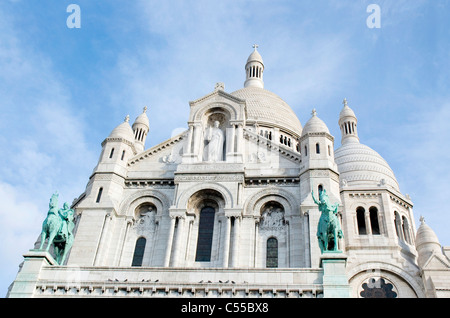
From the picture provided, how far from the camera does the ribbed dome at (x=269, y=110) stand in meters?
52.2

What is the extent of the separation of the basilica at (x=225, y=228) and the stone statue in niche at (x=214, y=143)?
3.2 inches

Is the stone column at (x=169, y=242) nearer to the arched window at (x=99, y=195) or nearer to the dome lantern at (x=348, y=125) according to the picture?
the arched window at (x=99, y=195)

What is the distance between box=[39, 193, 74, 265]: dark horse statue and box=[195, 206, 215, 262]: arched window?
7.17 metres

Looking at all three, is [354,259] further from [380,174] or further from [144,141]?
[144,141]

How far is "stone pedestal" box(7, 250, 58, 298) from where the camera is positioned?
21.2 m

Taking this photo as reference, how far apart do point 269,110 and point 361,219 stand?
63.6ft

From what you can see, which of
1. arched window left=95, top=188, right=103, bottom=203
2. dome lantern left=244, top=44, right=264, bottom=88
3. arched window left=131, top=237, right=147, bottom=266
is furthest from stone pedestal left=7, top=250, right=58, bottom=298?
dome lantern left=244, top=44, right=264, bottom=88

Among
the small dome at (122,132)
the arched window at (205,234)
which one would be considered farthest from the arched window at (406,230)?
the small dome at (122,132)

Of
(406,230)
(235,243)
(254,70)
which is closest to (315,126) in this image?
(235,243)

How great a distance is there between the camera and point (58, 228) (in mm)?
23469

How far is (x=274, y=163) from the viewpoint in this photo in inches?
1218

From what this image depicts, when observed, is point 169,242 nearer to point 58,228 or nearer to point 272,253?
point 272,253

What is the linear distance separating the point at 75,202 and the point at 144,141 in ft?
50.1

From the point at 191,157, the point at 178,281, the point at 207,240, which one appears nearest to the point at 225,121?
the point at 191,157
